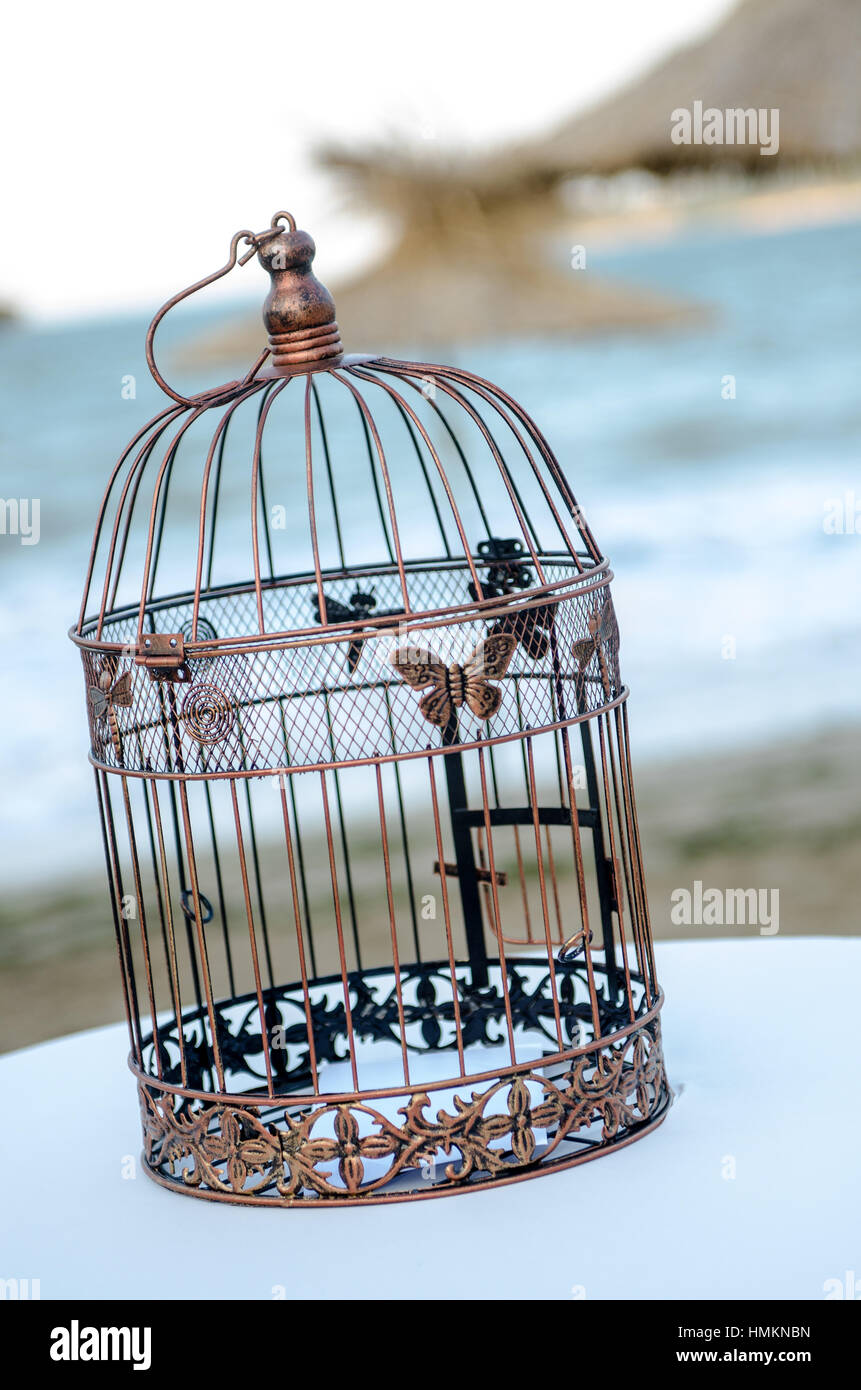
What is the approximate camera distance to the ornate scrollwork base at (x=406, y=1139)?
6.90 feet

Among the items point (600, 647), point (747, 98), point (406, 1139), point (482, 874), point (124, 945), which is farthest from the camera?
point (747, 98)

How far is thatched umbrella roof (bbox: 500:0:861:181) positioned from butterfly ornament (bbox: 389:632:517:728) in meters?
4.08

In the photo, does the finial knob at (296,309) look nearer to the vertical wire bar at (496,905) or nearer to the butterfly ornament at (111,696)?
the butterfly ornament at (111,696)

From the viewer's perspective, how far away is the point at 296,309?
7.04 ft

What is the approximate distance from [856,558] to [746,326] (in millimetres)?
6293

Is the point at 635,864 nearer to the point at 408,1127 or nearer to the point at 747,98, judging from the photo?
the point at 408,1127

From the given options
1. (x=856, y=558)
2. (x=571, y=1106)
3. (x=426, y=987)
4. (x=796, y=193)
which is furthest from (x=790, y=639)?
(x=571, y=1106)

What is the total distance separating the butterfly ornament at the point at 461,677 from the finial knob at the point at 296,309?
48cm

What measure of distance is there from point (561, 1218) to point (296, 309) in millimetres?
1363

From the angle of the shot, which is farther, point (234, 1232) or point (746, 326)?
point (746, 326)

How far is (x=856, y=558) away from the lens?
388 inches

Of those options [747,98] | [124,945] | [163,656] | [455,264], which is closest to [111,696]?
[163,656]

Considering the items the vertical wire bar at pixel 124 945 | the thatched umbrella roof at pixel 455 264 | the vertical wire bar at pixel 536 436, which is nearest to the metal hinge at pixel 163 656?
the vertical wire bar at pixel 124 945

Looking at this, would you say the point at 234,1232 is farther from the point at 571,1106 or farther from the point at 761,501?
the point at 761,501
